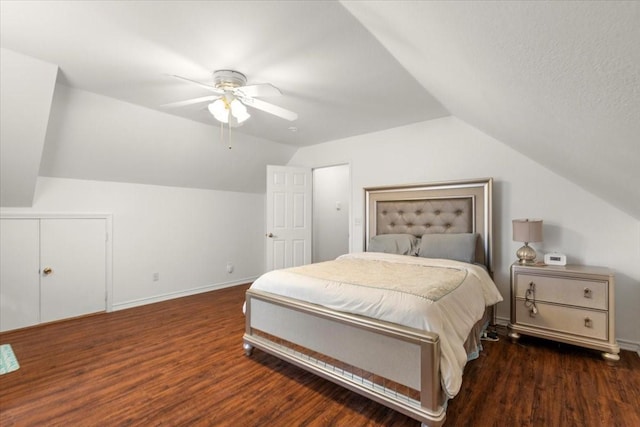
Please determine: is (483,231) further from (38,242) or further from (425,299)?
(38,242)

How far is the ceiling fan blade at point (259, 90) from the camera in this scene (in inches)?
82.2

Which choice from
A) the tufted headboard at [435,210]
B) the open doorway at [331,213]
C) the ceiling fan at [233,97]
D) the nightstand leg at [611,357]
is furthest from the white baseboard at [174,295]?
the nightstand leg at [611,357]

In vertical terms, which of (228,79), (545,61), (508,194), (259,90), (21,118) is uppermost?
(228,79)

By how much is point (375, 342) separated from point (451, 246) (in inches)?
64.6

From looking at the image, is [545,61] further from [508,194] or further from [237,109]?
[508,194]

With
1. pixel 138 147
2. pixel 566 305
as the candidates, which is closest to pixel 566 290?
pixel 566 305

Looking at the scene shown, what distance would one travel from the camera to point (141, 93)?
8.75 ft

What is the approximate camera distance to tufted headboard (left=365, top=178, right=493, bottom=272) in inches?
118

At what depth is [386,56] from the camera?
203 centimetres

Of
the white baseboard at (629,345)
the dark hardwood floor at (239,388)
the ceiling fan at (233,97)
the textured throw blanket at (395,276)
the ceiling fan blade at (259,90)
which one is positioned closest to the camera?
the dark hardwood floor at (239,388)

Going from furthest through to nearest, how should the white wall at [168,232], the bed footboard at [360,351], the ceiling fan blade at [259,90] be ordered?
the white wall at [168,232], the ceiling fan blade at [259,90], the bed footboard at [360,351]

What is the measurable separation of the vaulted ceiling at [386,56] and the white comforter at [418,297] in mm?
1045

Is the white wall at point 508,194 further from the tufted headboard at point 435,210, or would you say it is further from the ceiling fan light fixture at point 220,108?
the ceiling fan light fixture at point 220,108

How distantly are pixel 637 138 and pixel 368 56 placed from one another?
1.58m
